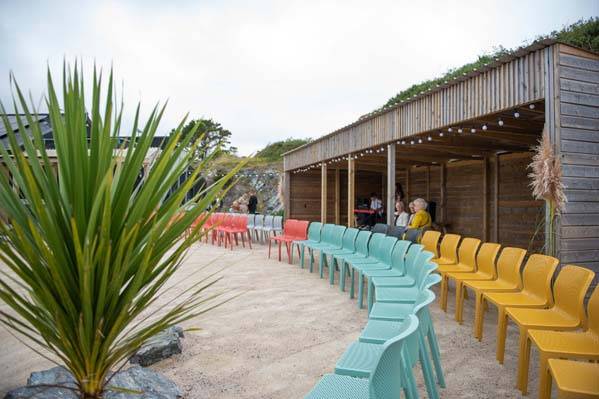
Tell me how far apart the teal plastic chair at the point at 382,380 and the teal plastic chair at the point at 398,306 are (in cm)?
68

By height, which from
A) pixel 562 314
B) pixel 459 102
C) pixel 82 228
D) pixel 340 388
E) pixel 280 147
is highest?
pixel 280 147

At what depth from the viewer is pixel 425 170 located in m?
13.3

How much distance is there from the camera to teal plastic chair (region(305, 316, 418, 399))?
4.77ft

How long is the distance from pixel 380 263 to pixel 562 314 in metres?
2.61

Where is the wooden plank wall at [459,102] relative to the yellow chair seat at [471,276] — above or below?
above

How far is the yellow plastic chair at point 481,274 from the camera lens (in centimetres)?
426

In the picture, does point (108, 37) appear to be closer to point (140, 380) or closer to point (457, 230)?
point (140, 380)

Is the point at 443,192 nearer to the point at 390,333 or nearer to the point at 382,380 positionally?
the point at 390,333

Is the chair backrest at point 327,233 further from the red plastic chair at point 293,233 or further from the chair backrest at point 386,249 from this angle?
the chair backrest at point 386,249

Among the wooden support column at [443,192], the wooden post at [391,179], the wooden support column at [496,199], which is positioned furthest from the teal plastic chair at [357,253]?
the wooden support column at [443,192]

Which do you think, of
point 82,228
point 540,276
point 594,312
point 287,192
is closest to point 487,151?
point 287,192

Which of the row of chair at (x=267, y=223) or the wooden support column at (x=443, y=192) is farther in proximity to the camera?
the wooden support column at (x=443, y=192)

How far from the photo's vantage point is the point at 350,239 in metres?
6.87

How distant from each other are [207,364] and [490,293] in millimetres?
2462
